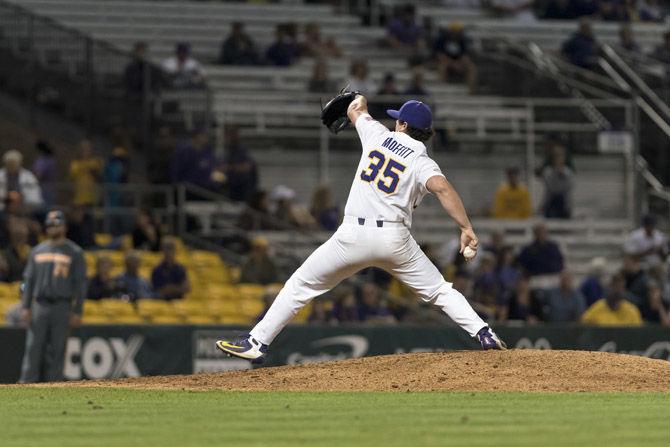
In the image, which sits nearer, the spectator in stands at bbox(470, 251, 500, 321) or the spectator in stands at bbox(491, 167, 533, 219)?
the spectator in stands at bbox(470, 251, 500, 321)

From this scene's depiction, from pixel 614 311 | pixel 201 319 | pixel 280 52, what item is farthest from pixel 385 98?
pixel 201 319

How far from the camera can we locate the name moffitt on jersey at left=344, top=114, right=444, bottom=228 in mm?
11641

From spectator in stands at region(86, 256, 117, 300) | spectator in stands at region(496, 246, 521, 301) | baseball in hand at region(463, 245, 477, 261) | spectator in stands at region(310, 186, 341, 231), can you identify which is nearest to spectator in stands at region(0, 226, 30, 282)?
spectator in stands at region(86, 256, 117, 300)

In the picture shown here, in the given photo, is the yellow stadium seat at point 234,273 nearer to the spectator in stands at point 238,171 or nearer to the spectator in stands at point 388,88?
the spectator in stands at point 238,171

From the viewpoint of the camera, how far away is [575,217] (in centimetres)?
2445

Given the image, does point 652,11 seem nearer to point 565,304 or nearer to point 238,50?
point 238,50

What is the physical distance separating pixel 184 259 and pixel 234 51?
6015 mm

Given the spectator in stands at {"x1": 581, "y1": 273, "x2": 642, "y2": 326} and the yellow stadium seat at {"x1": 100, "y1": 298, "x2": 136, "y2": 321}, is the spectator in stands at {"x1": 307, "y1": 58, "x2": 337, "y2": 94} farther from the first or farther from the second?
the yellow stadium seat at {"x1": 100, "y1": 298, "x2": 136, "y2": 321}

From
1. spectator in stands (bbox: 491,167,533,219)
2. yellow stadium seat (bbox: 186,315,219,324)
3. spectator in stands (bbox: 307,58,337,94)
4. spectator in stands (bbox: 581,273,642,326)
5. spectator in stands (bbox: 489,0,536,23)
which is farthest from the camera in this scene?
spectator in stands (bbox: 489,0,536,23)

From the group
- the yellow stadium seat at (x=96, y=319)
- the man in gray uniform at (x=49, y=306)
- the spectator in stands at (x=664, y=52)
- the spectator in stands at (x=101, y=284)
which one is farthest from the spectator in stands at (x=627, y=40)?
the man in gray uniform at (x=49, y=306)

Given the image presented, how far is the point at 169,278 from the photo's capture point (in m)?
19.4

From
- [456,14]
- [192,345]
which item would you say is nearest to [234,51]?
[456,14]

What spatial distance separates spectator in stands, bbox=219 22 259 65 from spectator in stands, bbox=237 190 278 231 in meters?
4.43

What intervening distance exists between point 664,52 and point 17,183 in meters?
12.8
